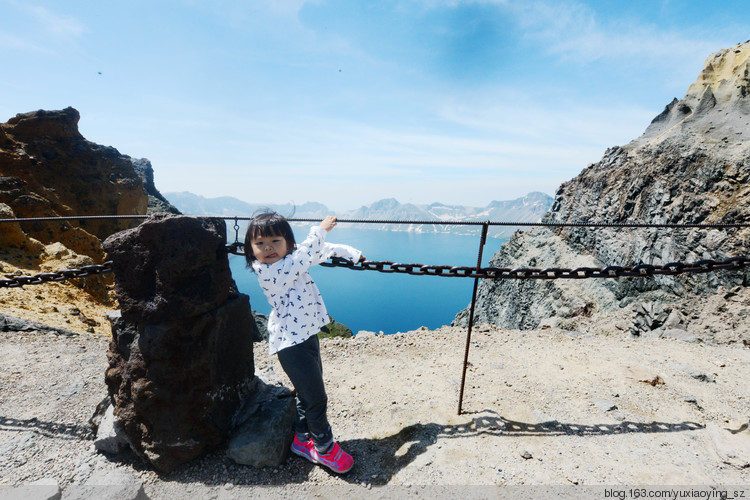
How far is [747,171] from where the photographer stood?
20891 mm

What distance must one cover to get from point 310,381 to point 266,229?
1.34 metres

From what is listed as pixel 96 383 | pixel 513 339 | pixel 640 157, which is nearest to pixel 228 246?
pixel 96 383

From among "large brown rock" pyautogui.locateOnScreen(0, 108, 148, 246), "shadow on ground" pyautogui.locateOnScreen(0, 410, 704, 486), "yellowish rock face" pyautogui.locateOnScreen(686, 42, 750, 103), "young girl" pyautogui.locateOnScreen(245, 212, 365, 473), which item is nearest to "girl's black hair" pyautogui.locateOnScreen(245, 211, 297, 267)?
"young girl" pyautogui.locateOnScreen(245, 212, 365, 473)

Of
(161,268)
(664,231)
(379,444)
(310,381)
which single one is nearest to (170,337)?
(161,268)

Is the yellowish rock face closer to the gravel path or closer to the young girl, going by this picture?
the gravel path

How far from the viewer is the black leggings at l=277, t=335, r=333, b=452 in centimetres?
294

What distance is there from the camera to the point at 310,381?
2.98m

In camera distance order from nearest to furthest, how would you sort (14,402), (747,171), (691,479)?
(691,479) < (14,402) < (747,171)

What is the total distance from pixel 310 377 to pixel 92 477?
2.04 m

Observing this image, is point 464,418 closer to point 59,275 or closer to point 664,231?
point 59,275

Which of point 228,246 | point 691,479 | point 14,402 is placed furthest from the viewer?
point 14,402

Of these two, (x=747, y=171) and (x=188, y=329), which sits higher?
(x=747, y=171)

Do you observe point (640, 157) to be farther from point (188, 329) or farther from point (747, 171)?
point (188, 329)

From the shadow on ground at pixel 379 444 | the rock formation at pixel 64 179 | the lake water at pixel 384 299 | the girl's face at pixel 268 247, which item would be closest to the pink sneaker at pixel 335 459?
the shadow on ground at pixel 379 444
